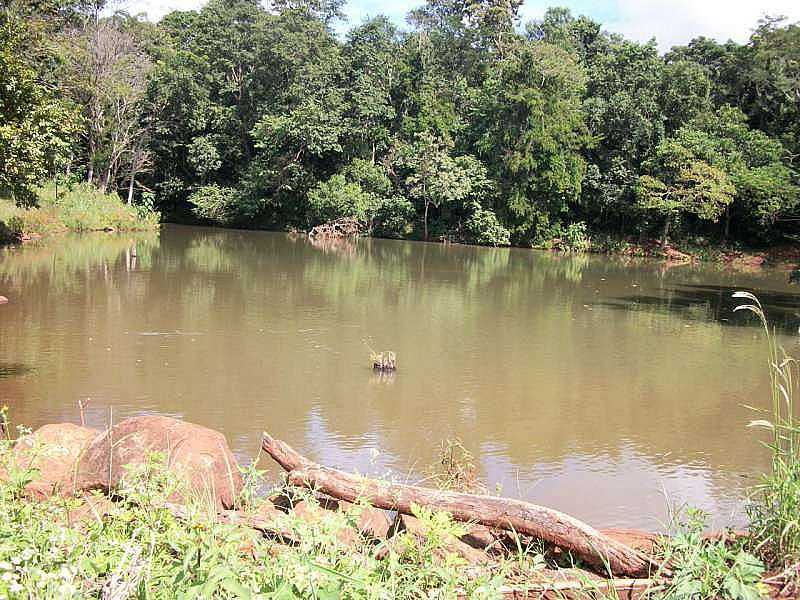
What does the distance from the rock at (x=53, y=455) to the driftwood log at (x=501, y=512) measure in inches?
45.1

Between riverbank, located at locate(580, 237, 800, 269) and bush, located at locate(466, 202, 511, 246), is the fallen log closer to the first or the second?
riverbank, located at locate(580, 237, 800, 269)

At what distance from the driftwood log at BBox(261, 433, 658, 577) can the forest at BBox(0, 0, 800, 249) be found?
24.7m

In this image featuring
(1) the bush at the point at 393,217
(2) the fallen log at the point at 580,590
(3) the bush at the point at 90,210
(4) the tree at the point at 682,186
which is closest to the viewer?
(2) the fallen log at the point at 580,590

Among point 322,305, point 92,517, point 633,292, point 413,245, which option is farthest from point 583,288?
point 92,517

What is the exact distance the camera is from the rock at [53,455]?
3.39m

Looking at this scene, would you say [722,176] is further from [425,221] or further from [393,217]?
[393,217]

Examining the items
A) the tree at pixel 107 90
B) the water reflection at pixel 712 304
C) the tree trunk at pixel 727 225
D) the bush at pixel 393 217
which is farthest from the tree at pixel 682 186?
the tree at pixel 107 90

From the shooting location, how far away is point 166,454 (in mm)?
3449

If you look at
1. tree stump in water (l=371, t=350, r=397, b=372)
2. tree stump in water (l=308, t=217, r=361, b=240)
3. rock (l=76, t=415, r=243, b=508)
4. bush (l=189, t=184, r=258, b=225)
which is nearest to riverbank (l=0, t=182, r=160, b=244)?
bush (l=189, t=184, r=258, b=225)

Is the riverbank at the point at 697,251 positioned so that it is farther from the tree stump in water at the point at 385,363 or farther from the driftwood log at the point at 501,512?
the driftwood log at the point at 501,512

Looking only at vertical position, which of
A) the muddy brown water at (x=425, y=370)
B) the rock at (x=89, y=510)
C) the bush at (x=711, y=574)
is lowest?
the muddy brown water at (x=425, y=370)

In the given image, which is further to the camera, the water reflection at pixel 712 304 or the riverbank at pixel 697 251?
the riverbank at pixel 697 251

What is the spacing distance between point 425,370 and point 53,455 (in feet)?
18.4

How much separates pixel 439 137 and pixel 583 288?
15155mm
